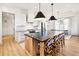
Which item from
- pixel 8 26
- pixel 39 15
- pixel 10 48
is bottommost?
pixel 10 48

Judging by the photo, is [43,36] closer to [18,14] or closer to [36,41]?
[36,41]

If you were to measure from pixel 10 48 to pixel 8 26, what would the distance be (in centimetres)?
35

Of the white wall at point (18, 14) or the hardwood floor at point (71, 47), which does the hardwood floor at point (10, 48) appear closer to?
the white wall at point (18, 14)

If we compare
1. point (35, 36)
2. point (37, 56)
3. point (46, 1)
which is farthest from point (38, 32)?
point (46, 1)

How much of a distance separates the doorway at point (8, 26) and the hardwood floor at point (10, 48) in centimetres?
2

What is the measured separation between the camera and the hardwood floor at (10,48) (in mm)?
1928

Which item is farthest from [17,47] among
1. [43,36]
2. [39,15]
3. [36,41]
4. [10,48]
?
[39,15]

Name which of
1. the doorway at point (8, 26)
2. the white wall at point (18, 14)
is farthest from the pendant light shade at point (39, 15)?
the doorway at point (8, 26)

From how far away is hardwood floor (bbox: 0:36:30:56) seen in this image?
75.9 inches

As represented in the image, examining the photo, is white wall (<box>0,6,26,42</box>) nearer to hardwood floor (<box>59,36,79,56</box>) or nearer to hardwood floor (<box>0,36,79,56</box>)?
hardwood floor (<box>0,36,79,56</box>)

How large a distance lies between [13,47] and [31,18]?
553 mm

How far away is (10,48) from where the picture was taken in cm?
192

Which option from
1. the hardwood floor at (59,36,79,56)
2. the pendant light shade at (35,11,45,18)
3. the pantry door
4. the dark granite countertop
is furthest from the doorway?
the hardwood floor at (59,36,79,56)

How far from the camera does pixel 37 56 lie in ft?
6.50
